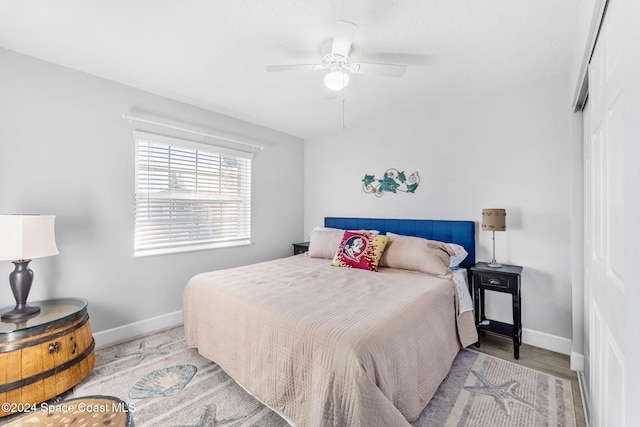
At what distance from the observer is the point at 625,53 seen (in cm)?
82

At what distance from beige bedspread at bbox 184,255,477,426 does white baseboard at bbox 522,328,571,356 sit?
654 mm

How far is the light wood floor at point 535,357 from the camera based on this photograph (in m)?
2.04

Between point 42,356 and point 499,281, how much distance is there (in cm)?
342

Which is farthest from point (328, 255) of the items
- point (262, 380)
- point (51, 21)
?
point (51, 21)

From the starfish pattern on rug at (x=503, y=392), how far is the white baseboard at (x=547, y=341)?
30.2 inches

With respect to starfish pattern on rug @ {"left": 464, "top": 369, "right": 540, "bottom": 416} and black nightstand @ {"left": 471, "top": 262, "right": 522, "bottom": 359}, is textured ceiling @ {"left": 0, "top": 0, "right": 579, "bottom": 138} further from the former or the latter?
starfish pattern on rug @ {"left": 464, "top": 369, "right": 540, "bottom": 416}

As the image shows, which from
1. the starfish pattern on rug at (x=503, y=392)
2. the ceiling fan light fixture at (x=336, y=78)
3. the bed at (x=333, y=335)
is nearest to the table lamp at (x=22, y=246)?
the bed at (x=333, y=335)

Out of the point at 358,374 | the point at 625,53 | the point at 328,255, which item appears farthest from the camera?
the point at 328,255

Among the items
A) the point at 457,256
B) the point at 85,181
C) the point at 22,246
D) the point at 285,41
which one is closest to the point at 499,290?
the point at 457,256

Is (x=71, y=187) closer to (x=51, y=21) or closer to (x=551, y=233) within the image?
(x=51, y=21)

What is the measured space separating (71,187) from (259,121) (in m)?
2.16

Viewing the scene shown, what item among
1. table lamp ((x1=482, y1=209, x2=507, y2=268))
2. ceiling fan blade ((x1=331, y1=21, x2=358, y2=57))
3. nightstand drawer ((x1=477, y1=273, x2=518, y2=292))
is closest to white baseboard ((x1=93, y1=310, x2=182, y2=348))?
ceiling fan blade ((x1=331, y1=21, x2=358, y2=57))

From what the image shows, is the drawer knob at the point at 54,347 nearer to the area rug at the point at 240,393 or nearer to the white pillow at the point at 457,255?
the area rug at the point at 240,393

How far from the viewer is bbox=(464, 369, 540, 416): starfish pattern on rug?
1730 millimetres
